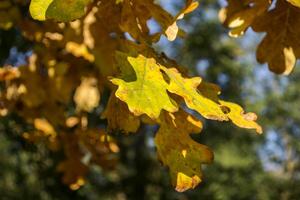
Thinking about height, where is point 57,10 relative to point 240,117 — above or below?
above

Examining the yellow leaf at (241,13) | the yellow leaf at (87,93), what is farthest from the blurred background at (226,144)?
the yellow leaf at (241,13)

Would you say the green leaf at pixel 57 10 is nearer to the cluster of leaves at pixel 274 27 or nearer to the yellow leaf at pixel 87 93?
the cluster of leaves at pixel 274 27

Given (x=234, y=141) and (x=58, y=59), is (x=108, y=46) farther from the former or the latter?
(x=234, y=141)

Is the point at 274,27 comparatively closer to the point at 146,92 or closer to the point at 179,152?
the point at 179,152

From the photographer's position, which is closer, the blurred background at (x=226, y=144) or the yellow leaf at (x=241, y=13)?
the yellow leaf at (x=241, y=13)

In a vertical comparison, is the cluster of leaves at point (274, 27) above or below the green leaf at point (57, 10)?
below

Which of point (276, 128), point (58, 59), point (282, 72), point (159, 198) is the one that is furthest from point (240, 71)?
point (282, 72)

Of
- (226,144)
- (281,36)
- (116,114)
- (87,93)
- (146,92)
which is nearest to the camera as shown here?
(146,92)

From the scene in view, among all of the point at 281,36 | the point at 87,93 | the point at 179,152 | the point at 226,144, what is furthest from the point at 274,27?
the point at 226,144
